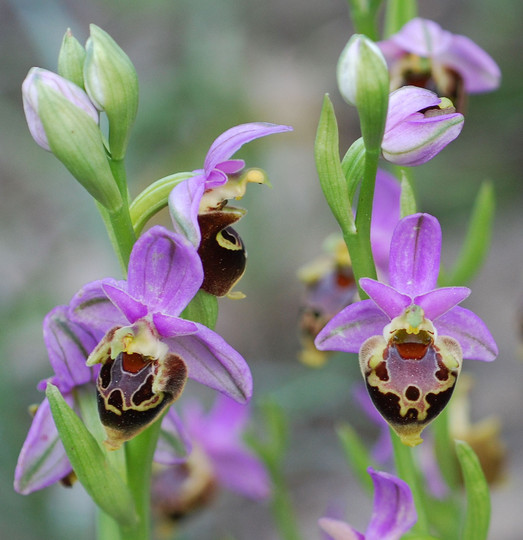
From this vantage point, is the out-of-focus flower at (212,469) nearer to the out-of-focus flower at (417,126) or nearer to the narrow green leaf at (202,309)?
the narrow green leaf at (202,309)

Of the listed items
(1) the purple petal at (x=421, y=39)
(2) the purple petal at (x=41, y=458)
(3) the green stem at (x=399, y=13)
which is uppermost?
(3) the green stem at (x=399, y=13)

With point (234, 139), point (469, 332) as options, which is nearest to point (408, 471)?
point (469, 332)

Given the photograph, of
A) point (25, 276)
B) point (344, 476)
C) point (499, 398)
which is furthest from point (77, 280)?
point (499, 398)

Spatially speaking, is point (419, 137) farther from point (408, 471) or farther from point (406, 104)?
point (408, 471)

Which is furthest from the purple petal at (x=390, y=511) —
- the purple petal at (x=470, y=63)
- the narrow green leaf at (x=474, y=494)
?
the purple petal at (x=470, y=63)

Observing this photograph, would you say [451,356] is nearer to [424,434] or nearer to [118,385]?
[118,385]

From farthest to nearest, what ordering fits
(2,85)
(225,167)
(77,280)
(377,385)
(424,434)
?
(2,85), (77,280), (424,434), (225,167), (377,385)
